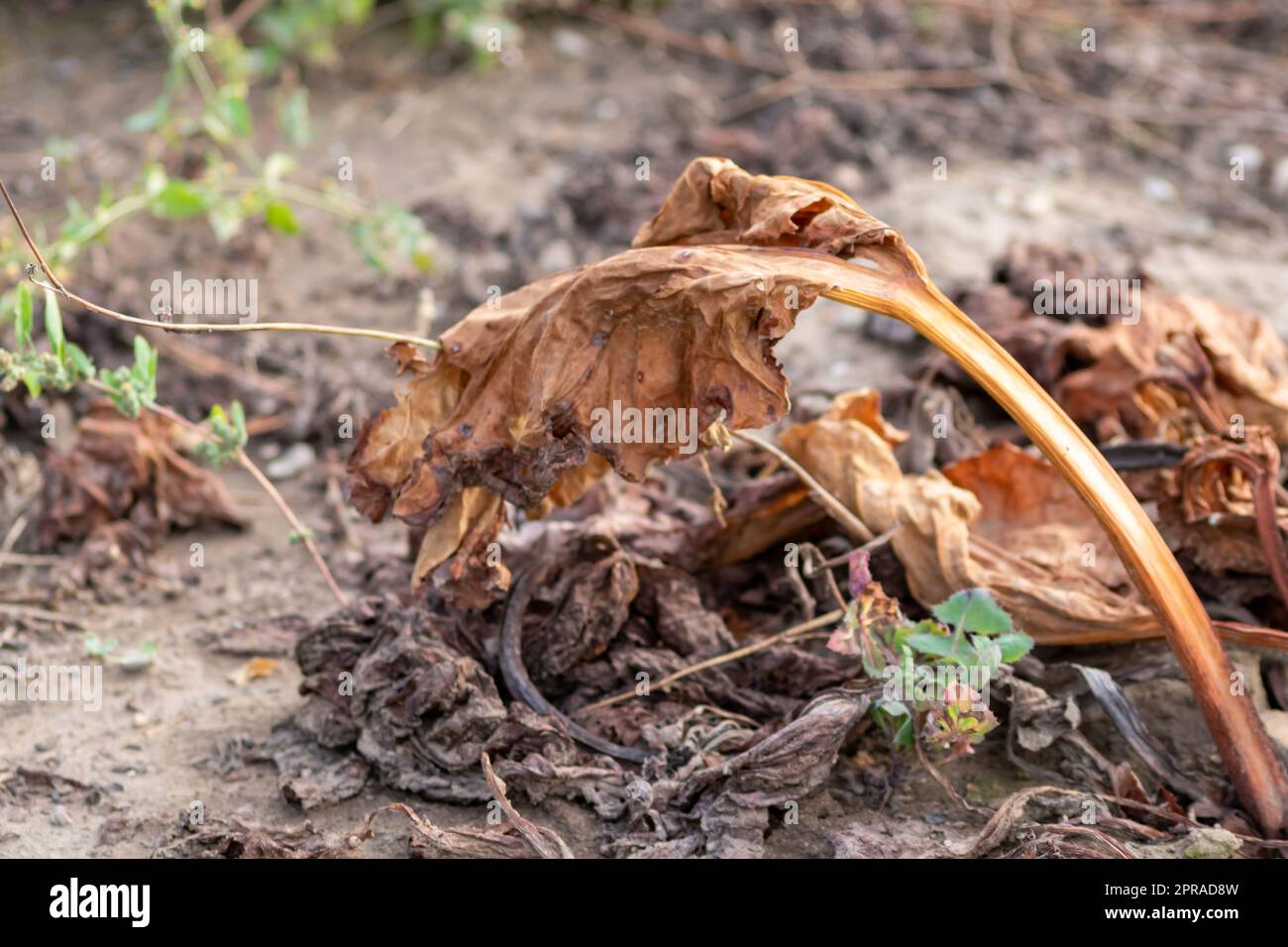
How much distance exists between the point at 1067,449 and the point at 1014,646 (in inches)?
14.6

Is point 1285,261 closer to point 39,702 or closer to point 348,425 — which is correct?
point 348,425

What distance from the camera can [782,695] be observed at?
9.16 feet

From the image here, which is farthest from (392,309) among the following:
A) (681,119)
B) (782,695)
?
(782,695)

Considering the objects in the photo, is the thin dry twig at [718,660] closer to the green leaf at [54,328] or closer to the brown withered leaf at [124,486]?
the green leaf at [54,328]

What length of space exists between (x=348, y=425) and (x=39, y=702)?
123cm

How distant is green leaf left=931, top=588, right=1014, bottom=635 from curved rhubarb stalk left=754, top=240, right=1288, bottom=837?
0.80 feet

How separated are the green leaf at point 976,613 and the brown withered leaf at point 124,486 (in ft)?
6.42

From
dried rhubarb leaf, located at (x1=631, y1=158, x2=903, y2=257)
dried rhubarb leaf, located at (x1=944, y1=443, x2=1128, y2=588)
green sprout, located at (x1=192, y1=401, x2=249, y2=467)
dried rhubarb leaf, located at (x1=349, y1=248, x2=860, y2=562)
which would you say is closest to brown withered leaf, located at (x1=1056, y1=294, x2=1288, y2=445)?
dried rhubarb leaf, located at (x1=944, y1=443, x2=1128, y2=588)

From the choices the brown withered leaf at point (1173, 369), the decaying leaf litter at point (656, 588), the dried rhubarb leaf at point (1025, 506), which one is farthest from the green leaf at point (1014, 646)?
the brown withered leaf at point (1173, 369)

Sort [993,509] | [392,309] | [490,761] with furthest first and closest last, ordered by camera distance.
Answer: [392,309], [993,509], [490,761]

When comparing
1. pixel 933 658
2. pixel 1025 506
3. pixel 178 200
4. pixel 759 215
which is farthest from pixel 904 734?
pixel 178 200

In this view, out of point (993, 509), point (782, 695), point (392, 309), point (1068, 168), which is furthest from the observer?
point (1068, 168)

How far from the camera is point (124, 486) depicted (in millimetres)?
3496

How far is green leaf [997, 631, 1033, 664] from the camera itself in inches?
95.8
